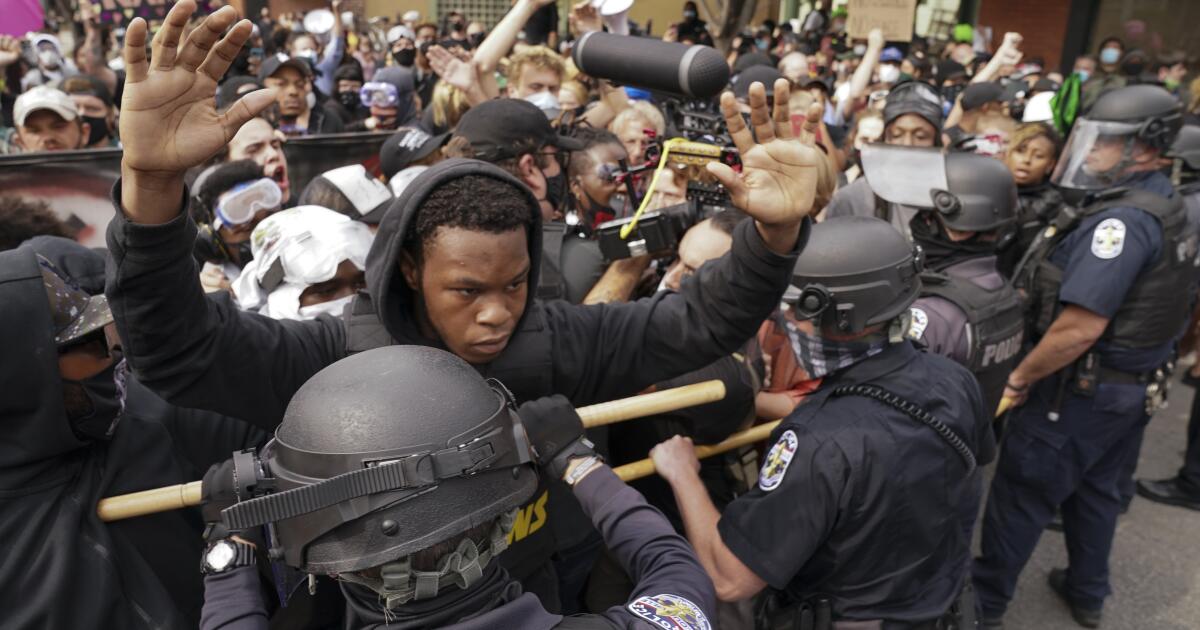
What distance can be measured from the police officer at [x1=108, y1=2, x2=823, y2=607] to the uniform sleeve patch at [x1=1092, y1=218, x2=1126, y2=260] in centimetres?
232

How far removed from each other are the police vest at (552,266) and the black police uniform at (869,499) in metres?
0.98

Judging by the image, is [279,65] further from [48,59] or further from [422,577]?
[422,577]

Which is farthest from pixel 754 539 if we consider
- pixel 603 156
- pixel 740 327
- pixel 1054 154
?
pixel 1054 154

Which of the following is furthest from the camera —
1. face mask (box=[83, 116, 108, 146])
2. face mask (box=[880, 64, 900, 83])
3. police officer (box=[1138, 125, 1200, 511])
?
face mask (box=[880, 64, 900, 83])

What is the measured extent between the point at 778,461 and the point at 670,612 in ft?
2.61

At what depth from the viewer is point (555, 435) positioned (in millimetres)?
1623

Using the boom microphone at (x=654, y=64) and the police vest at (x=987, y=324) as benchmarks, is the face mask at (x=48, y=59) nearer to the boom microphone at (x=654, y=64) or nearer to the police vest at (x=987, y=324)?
the boom microphone at (x=654, y=64)

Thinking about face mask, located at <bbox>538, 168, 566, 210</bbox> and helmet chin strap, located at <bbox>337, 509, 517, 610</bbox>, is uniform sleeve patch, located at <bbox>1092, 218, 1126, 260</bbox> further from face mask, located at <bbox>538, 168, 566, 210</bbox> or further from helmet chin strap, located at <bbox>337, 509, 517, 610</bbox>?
helmet chin strap, located at <bbox>337, 509, 517, 610</bbox>

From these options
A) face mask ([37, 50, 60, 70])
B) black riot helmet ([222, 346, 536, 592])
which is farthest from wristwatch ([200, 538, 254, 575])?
face mask ([37, 50, 60, 70])

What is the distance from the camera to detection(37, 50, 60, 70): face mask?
27.9ft

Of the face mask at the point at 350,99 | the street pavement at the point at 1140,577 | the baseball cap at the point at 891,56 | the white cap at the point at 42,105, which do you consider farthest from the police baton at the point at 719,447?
the baseball cap at the point at 891,56

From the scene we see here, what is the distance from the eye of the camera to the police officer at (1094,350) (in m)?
3.49

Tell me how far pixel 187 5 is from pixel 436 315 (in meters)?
0.76

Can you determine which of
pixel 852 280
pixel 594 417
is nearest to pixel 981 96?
pixel 852 280
